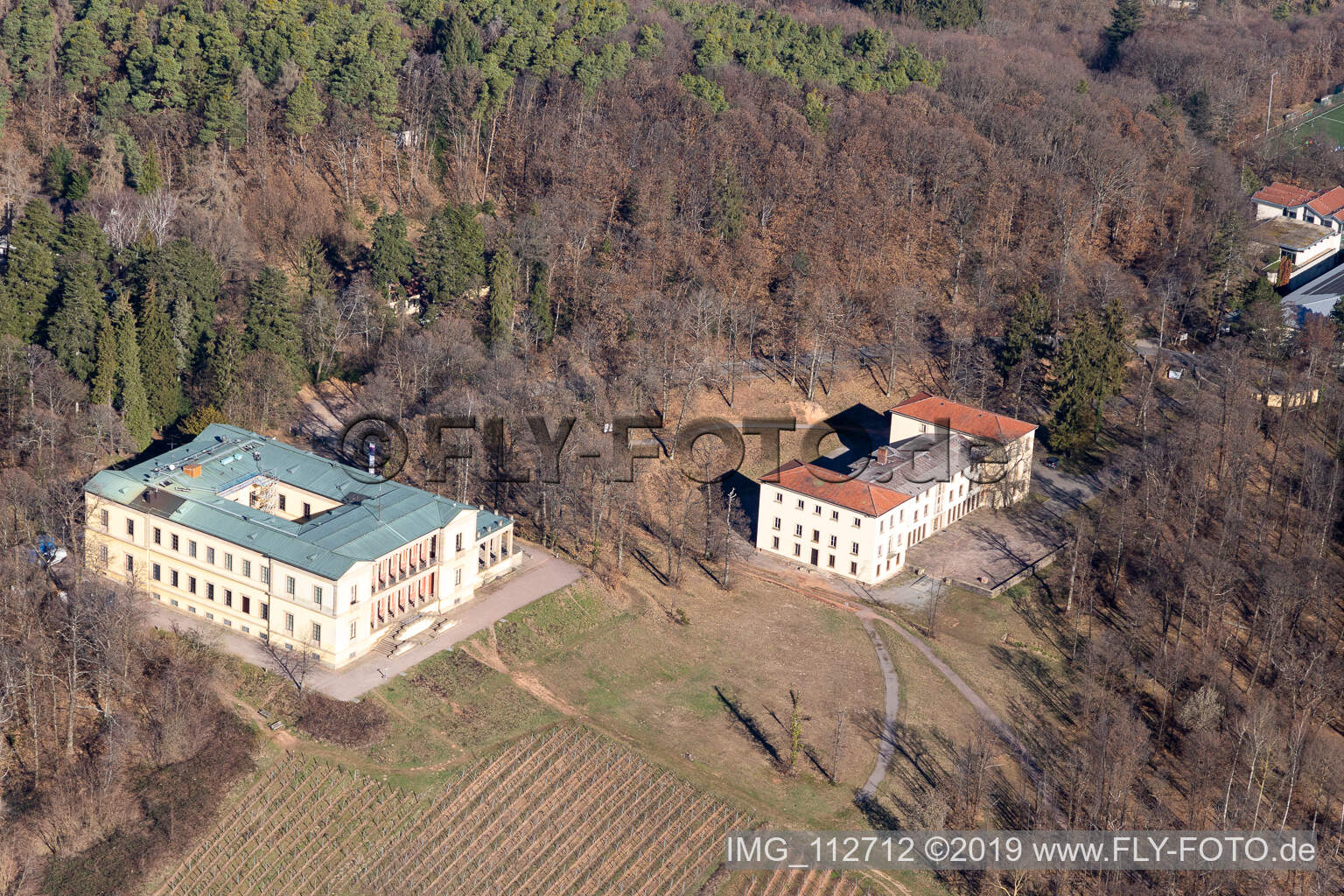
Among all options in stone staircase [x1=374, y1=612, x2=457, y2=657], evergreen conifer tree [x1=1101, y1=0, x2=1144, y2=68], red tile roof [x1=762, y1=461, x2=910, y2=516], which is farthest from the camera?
evergreen conifer tree [x1=1101, y1=0, x2=1144, y2=68]

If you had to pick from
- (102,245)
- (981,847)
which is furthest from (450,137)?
(981,847)

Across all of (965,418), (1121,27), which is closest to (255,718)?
(965,418)

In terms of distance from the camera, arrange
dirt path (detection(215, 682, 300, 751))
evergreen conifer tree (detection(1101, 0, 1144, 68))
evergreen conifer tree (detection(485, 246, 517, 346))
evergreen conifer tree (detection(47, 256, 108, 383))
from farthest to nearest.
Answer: evergreen conifer tree (detection(1101, 0, 1144, 68))
evergreen conifer tree (detection(485, 246, 517, 346))
evergreen conifer tree (detection(47, 256, 108, 383))
dirt path (detection(215, 682, 300, 751))

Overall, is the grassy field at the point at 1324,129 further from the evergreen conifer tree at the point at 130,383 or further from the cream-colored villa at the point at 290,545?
the evergreen conifer tree at the point at 130,383

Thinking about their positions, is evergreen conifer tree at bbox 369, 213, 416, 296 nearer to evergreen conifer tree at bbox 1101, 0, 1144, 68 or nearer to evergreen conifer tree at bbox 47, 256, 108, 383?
evergreen conifer tree at bbox 47, 256, 108, 383

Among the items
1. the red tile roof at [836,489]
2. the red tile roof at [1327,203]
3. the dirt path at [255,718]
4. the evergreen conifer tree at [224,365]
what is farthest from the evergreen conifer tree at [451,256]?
the red tile roof at [1327,203]

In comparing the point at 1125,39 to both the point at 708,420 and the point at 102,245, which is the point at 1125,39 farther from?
the point at 102,245

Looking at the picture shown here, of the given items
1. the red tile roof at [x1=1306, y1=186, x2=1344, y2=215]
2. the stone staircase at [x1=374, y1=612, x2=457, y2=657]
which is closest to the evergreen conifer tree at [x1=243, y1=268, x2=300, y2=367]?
the stone staircase at [x1=374, y1=612, x2=457, y2=657]
